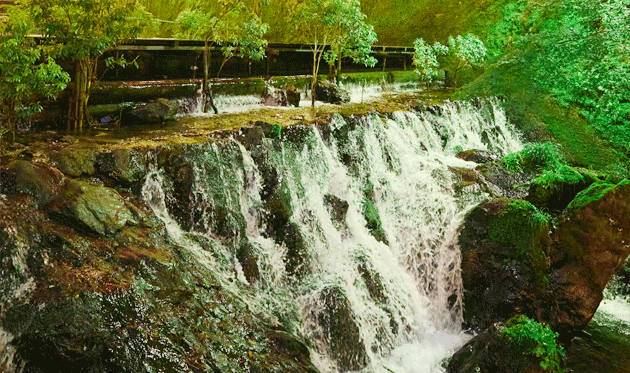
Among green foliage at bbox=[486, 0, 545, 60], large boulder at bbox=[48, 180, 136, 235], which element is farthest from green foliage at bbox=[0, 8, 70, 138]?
green foliage at bbox=[486, 0, 545, 60]

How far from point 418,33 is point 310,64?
10.2 m

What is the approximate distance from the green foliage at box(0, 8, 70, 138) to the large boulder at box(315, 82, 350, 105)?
9.36 meters

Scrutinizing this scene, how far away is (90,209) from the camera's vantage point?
6.57 m

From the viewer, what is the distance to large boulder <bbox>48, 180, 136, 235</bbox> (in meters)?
6.40

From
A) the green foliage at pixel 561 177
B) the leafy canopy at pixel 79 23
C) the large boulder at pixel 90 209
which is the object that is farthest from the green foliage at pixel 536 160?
the leafy canopy at pixel 79 23

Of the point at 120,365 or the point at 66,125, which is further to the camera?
the point at 66,125

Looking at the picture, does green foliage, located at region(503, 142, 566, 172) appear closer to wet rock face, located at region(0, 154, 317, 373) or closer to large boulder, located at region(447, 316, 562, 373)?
large boulder, located at region(447, 316, 562, 373)

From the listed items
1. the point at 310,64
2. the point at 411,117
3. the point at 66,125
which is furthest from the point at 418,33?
the point at 66,125

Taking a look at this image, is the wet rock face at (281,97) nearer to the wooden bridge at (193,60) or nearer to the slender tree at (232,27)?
the wooden bridge at (193,60)

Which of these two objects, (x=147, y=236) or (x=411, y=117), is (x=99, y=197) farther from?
(x=411, y=117)

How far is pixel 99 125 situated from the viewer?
10.9 metres

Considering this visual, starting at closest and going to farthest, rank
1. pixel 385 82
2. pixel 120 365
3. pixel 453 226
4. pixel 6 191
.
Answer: pixel 120 365 < pixel 6 191 < pixel 453 226 < pixel 385 82

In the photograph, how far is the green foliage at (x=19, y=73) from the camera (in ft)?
24.2

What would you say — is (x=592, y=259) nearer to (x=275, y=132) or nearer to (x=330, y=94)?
(x=275, y=132)
